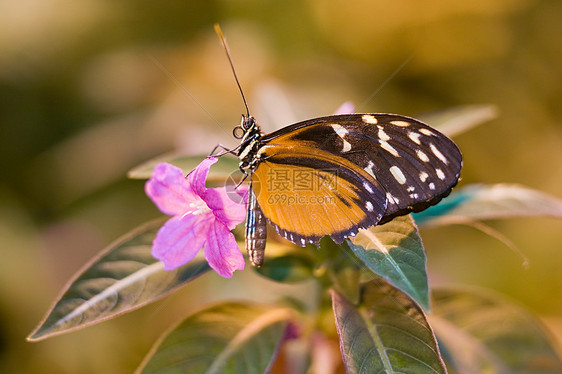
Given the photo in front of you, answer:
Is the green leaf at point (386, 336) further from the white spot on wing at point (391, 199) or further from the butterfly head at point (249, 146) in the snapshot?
the butterfly head at point (249, 146)

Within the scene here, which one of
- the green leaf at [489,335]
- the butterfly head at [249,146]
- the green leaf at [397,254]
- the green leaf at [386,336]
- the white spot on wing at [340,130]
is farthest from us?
the green leaf at [489,335]

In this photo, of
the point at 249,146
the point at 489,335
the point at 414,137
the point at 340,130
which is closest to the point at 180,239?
the point at 249,146

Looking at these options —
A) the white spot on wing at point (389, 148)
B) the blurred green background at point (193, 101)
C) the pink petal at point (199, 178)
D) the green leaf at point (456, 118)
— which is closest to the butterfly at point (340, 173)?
the white spot on wing at point (389, 148)

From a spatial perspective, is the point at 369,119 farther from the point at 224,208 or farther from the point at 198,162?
the point at 198,162

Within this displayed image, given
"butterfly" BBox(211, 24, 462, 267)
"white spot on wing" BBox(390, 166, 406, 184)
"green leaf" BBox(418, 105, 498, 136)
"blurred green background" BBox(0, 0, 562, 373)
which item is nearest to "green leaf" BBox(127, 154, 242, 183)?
"butterfly" BBox(211, 24, 462, 267)

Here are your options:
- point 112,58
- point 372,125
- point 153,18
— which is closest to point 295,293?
point 372,125

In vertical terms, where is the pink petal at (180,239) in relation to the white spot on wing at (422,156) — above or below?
below

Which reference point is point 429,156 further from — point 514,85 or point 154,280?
point 514,85
